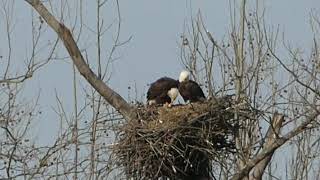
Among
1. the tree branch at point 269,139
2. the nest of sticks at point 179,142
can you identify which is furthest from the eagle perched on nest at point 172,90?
the tree branch at point 269,139

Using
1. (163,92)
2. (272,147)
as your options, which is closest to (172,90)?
(163,92)

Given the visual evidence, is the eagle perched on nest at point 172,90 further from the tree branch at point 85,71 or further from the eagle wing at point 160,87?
the tree branch at point 85,71

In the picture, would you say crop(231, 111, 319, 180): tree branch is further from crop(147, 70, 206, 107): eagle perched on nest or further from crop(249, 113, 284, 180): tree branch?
crop(147, 70, 206, 107): eagle perched on nest

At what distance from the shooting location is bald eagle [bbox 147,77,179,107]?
409 inches

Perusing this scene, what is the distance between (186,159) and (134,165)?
52cm

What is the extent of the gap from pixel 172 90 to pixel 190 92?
1.02 ft

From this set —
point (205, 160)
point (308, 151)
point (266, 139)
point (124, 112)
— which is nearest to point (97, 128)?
point (124, 112)

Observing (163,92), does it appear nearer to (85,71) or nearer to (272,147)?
(85,71)

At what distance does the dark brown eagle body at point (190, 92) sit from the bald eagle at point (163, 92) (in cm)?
13

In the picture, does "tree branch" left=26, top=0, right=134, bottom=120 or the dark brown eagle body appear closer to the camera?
"tree branch" left=26, top=0, right=134, bottom=120

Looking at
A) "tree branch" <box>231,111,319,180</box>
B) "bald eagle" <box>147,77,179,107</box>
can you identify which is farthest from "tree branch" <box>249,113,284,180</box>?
"bald eagle" <box>147,77,179,107</box>

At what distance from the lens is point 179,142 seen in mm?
8328

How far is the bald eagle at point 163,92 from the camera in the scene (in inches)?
409

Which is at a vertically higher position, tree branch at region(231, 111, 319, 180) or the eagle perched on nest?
the eagle perched on nest
